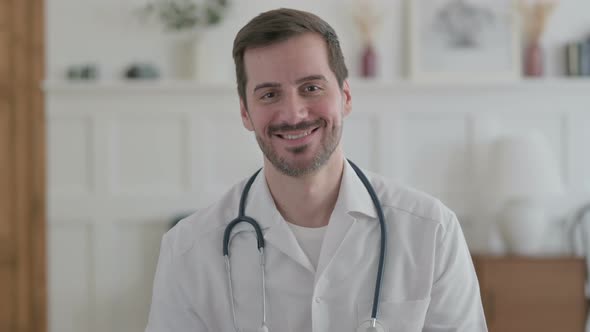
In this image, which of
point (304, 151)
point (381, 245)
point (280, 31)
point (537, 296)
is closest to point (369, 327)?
point (381, 245)

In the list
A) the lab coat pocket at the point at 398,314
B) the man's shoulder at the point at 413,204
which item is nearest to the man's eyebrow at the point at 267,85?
the man's shoulder at the point at 413,204

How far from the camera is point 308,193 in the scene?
181 centimetres

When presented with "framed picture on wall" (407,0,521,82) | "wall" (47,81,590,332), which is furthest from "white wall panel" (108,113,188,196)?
"framed picture on wall" (407,0,521,82)

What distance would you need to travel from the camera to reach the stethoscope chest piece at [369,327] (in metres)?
1.68

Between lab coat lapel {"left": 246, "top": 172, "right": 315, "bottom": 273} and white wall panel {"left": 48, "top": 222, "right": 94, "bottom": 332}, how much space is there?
2442mm

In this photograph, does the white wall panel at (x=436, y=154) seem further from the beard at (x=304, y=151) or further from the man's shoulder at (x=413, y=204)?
the beard at (x=304, y=151)

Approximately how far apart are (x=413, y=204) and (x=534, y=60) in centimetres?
251

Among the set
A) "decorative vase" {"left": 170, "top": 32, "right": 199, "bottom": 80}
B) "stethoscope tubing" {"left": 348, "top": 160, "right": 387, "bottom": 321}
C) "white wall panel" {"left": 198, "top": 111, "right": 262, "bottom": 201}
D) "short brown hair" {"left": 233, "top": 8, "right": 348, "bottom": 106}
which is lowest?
"stethoscope tubing" {"left": 348, "top": 160, "right": 387, "bottom": 321}

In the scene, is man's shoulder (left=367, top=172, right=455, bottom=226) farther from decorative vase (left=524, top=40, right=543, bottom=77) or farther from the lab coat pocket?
decorative vase (left=524, top=40, right=543, bottom=77)

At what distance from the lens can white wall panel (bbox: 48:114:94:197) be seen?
159 inches

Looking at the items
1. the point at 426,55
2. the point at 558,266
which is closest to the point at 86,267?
the point at 426,55

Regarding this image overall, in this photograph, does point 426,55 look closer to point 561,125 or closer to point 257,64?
point 561,125

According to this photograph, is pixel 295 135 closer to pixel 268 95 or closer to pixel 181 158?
pixel 268 95

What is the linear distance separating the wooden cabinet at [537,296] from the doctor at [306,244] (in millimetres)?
1905
